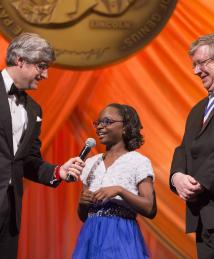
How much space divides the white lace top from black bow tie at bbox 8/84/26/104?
0.52m

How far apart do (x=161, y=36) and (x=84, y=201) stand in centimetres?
146

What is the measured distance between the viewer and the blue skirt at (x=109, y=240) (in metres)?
2.57

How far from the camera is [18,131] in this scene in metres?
2.39

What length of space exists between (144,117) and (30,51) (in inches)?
54.1

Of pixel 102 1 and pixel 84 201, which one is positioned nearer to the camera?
pixel 84 201

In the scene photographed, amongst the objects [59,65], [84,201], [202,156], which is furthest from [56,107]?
[202,156]

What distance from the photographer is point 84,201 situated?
2627mm

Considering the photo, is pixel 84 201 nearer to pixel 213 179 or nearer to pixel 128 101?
pixel 213 179

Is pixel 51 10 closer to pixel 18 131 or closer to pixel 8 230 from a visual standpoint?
pixel 18 131

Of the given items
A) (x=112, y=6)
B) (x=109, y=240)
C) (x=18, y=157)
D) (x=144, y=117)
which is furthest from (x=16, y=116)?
(x=112, y=6)

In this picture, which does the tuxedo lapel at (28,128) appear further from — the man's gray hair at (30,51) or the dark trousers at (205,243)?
the dark trousers at (205,243)

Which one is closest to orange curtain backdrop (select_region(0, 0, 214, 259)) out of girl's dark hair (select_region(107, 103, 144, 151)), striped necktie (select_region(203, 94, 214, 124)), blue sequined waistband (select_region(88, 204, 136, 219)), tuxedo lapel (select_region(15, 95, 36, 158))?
girl's dark hair (select_region(107, 103, 144, 151))

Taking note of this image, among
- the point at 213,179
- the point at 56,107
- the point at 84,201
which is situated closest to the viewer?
the point at 213,179

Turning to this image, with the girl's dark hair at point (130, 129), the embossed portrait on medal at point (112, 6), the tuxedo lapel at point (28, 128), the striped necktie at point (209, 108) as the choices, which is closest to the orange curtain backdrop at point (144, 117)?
the embossed portrait on medal at point (112, 6)
